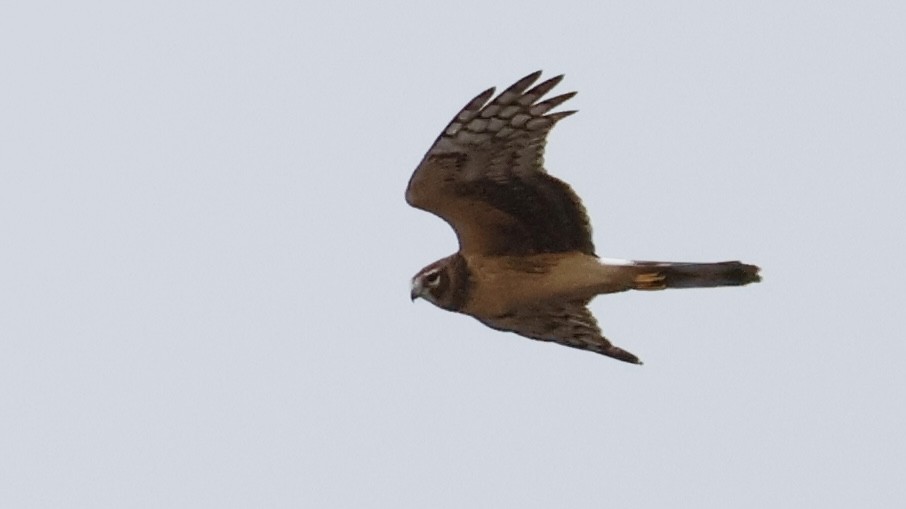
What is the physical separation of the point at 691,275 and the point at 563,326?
1328 millimetres

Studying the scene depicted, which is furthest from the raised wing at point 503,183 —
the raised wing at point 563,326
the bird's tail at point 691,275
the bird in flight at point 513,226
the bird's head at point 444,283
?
the raised wing at point 563,326

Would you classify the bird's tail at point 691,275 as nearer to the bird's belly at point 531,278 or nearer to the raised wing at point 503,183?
the bird's belly at point 531,278

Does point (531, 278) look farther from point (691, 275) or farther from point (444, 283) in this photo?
point (691, 275)

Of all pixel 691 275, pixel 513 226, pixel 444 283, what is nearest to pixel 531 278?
pixel 513 226

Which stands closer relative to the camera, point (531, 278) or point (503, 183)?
point (503, 183)

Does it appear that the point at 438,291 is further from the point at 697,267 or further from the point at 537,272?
the point at 697,267

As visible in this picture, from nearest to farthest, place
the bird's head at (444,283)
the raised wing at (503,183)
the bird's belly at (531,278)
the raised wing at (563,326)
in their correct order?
the raised wing at (503,183), the bird's belly at (531,278), the bird's head at (444,283), the raised wing at (563,326)

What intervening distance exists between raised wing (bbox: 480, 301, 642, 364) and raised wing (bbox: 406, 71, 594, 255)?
29.1 inches

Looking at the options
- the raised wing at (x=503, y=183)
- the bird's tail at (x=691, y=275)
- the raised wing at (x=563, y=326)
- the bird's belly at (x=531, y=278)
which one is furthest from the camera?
the raised wing at (x=563, y=326)

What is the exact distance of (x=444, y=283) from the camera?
43.4 feet

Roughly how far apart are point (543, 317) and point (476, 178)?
153 centimetres

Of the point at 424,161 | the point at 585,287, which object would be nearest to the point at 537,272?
the point at 585,287

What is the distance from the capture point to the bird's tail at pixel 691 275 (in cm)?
1279

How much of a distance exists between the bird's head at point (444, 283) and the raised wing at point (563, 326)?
Answer: 1.63 ft
